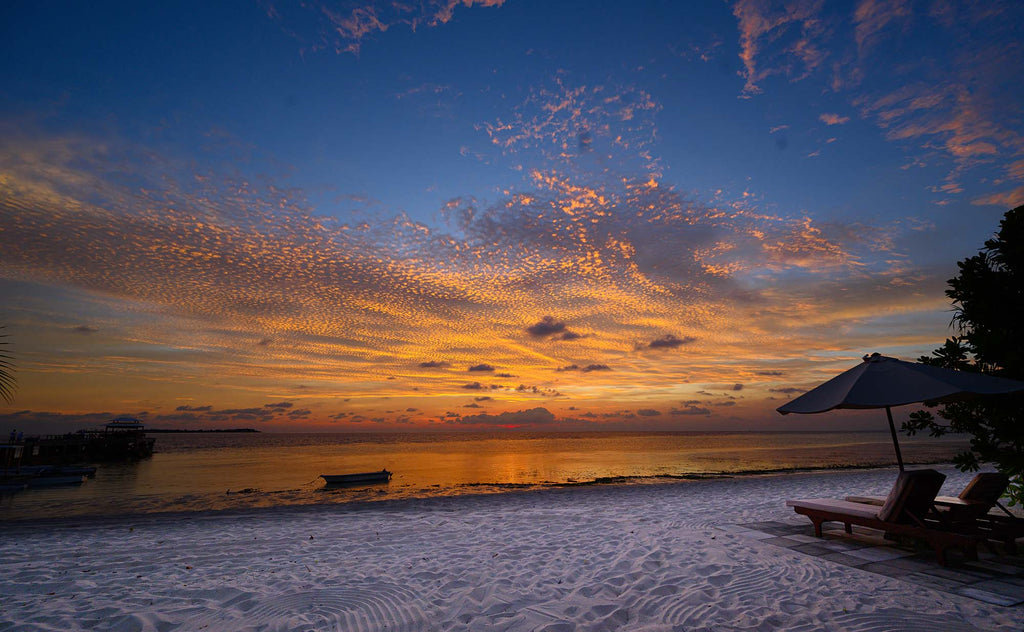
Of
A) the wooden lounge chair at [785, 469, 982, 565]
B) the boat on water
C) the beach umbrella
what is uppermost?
the beach umbrella

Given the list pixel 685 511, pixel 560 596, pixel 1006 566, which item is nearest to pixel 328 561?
pixel 560 596

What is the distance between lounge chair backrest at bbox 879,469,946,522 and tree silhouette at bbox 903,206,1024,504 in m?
1.81

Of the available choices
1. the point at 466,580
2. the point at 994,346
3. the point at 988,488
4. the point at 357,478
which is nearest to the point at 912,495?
the point at 988,488

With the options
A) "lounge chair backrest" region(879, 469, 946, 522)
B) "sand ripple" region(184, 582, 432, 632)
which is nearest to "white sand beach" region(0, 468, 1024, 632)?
"sand ripple" region(184, 582, 432, 632)

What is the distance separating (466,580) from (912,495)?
592cm

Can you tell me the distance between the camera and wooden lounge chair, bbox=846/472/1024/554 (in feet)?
19.9

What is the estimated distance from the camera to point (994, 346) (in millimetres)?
7191

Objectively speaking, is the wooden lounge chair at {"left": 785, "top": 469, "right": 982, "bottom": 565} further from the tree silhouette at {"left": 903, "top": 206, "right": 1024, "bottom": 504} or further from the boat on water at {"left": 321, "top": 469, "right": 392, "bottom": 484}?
the boat on water at {"left": 321, "top": 469, "right": 392, "bottom": 484}

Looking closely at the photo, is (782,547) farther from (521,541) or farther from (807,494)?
(807,494)

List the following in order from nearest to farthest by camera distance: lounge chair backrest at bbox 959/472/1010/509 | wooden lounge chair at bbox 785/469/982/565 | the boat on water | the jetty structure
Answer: wooden lounge chair at bbox 785/469/982/565
lounge chair backrest at bbox 959/472/1010/509
the boat on water
the jetty structure

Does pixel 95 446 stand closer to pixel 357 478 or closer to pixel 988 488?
pixel 357 478

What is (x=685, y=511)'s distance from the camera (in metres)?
10.6

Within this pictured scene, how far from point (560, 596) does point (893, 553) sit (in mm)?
4713

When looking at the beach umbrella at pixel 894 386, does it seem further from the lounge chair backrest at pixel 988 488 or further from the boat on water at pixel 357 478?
the boat on water at pixel 357 478
